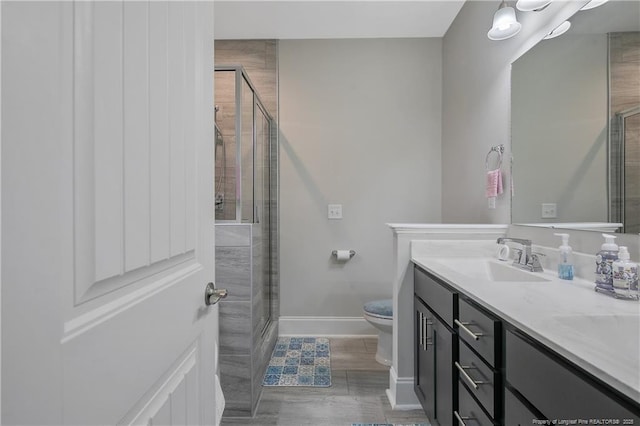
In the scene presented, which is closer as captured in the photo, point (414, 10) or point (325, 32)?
point (414, 10)

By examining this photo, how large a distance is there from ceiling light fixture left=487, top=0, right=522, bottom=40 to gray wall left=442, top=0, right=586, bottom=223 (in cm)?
5

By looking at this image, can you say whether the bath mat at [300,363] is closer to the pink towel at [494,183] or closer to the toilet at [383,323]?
the toilet at [383,323]

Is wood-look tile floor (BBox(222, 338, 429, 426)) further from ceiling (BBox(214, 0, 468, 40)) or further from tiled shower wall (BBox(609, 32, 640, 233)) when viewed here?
ceiling (BBox(214, 0, 468, 40))

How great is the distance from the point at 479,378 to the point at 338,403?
1105 mm

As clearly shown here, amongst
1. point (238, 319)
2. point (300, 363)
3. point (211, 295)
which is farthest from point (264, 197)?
point (211, 295)

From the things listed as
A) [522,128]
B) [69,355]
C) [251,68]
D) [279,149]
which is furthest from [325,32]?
[69,355]

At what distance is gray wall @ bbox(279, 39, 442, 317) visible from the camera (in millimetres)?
2820

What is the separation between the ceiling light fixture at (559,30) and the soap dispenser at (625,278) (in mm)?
994

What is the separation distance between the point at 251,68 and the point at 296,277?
6.43 feet

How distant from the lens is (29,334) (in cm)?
33

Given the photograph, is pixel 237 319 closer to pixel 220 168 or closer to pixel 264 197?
pixel 220 168

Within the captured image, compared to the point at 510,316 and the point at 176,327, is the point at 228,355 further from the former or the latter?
the point at 510,316

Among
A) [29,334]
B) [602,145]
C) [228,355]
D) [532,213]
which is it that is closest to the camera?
[29,334]

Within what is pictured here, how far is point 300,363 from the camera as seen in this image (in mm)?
2305
